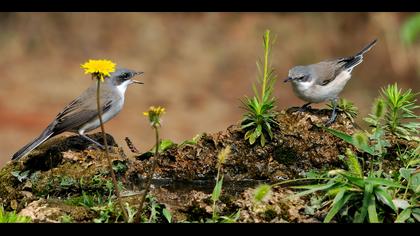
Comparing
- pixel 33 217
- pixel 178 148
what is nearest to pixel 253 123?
pixel 178 148

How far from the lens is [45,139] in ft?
24.0

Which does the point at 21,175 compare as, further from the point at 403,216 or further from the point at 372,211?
the point at 403,216

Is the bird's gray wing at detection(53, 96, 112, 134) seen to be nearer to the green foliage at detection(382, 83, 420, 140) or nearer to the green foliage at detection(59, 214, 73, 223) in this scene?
the green foliage at detection(59, 214, 73, 223)

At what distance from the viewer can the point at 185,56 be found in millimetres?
17219

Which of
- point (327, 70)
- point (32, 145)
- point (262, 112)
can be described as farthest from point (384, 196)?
point (32, 145)

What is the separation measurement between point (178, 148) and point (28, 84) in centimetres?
1011

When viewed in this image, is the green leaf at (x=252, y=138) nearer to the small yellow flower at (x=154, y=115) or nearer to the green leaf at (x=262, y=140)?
the green leaf at (x=262, y=140)

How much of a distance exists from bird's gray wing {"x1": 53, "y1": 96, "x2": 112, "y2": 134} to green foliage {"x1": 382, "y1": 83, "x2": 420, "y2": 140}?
9.74 feet

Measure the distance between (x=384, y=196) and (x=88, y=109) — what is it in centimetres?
359

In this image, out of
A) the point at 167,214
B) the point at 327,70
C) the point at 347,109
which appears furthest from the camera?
the point at 327,70

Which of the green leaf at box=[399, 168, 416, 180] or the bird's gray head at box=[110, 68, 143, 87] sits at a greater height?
the bird's gray head at box=[110, 68, 143, 87]

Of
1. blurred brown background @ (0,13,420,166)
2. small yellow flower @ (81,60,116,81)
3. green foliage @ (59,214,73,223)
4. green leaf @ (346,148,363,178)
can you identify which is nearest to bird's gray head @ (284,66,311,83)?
green leaf @ (346,148,363,178)

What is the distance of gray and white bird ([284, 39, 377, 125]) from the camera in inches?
310

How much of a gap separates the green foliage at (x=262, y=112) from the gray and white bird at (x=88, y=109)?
156 centimetres
